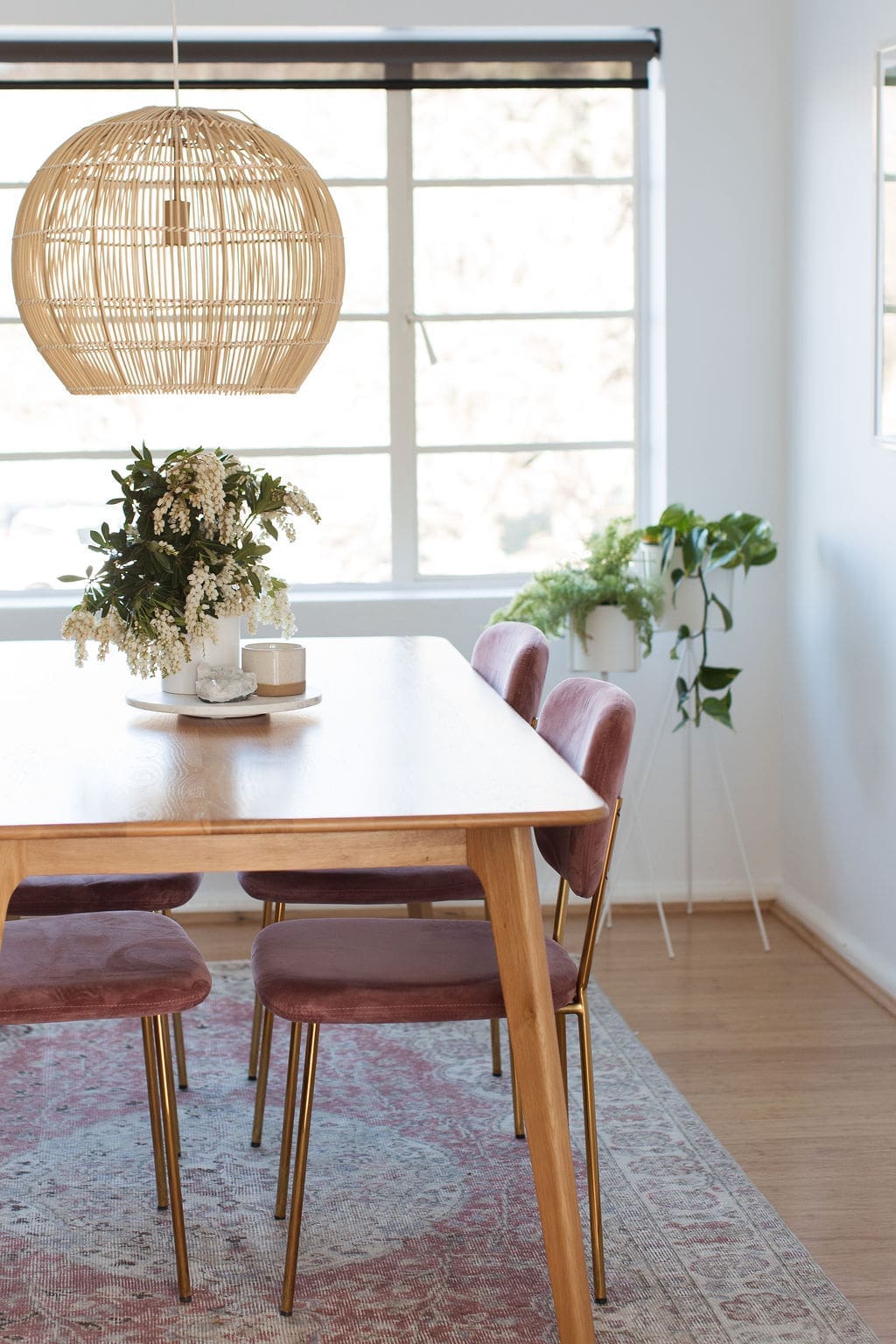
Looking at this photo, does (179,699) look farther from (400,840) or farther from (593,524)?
(593,524)

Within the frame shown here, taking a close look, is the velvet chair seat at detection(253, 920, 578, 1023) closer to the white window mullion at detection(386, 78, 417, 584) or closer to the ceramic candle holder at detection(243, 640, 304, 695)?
the ceramic candle holder at detection(243, 640, 304, 695)

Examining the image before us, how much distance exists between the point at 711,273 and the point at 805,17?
2.23 feet

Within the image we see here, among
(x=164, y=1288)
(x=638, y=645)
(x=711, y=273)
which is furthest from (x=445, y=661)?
(x=711, y=273)

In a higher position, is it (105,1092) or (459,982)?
(459,982)

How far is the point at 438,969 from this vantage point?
7.32 feet

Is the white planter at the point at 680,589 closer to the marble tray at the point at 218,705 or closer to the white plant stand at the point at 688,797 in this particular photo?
the white plant stand at the point at 688,797

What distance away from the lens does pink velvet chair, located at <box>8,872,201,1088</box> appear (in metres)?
2.68

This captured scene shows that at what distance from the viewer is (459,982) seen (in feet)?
7.14

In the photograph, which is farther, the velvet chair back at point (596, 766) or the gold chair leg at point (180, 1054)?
the gold chair leg at point (180, 1054)

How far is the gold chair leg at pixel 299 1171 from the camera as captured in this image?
2.14m

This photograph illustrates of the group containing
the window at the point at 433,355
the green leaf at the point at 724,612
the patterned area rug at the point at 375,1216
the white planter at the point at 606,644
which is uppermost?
the window at the point at 433,355

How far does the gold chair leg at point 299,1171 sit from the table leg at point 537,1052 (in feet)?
0.99

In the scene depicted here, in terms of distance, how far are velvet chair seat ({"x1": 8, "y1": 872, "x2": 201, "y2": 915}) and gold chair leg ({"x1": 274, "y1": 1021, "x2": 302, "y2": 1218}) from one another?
0.48 meters

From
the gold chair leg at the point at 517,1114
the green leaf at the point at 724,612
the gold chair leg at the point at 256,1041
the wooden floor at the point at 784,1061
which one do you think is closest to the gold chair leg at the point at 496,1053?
the gold chair leg at the point at 517,1114
